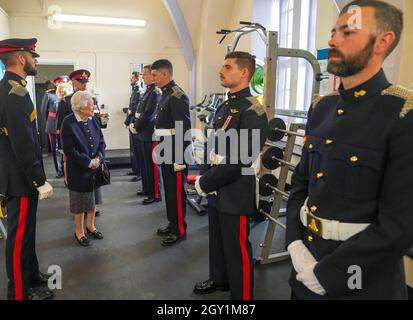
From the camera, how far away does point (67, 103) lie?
4.28 metres

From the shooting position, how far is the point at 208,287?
2516mm

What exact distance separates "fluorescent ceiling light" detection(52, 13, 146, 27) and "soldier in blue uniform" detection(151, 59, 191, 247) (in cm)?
460

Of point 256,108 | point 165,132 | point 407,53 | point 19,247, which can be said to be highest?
point 407,53

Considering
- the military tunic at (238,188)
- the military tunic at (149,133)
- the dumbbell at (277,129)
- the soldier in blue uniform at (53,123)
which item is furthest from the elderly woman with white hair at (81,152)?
the soldier in blue uniform at (53,123)

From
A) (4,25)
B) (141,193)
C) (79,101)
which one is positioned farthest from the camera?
(4,25)

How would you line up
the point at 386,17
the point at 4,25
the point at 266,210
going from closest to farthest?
the point at 386,17
the point at 266,210
the point at 4,25

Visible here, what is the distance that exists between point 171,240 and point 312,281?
7.61 feet

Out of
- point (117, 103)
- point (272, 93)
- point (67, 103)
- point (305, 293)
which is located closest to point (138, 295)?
point (305, 293)

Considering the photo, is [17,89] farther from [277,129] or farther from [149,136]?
[149,136]

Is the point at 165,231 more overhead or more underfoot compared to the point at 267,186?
more underfoot

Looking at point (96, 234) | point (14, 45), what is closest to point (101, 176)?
point (96, 234)

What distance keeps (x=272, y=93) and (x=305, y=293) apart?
2032mm

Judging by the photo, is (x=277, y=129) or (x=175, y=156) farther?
(x=175, y=156)

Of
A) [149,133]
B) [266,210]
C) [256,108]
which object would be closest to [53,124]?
[149,133]
